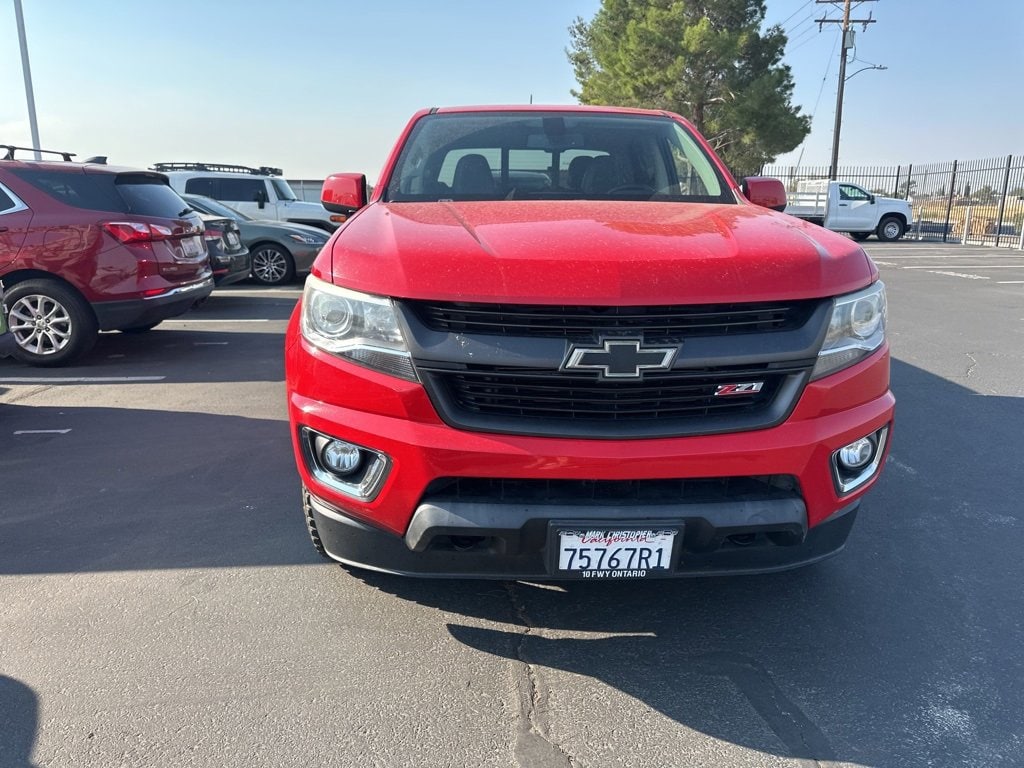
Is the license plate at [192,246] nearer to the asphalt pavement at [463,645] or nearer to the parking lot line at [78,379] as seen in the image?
the parking lot line at [78,379]

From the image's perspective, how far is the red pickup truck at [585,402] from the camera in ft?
7.10

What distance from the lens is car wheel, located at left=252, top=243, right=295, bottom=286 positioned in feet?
38.1

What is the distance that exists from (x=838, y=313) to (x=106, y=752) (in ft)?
7.93

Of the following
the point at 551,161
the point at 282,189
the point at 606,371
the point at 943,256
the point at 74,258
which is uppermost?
the point at 551,161

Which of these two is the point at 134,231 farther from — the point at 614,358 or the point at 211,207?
the point at 614,358

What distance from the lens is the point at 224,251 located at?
905 centimetres

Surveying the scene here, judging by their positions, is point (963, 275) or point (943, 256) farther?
point (943, 256)

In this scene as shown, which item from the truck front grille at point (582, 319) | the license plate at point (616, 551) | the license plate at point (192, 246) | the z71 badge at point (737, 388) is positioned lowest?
the license plate at point (616, 551)

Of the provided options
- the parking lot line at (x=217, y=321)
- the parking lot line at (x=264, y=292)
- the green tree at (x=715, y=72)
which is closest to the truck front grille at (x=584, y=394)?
the parking lot line at (x=217, y=321)

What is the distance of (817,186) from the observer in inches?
973

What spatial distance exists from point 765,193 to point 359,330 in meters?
2.49

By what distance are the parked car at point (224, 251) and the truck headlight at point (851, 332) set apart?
7.66 m

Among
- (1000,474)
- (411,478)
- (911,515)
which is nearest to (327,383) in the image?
(411,478)

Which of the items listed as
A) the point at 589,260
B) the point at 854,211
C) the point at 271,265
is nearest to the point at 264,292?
the point at 271,265
